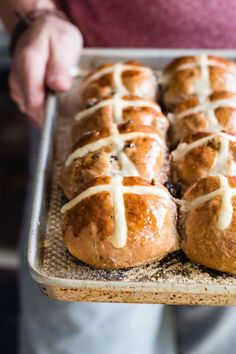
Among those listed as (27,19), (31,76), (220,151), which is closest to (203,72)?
(220,151)

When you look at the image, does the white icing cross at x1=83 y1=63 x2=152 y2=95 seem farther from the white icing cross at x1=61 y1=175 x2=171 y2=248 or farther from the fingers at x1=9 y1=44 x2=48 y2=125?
the white icing cross at x1=61 y1=175 x2=171 y2=248

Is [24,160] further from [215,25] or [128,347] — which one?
[215,25]

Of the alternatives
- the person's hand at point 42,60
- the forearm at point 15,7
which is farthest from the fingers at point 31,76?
the forearm at point 15,7

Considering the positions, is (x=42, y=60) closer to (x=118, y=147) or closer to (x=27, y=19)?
(x=27, y=19)

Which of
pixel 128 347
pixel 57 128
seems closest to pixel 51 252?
pixel 57 128

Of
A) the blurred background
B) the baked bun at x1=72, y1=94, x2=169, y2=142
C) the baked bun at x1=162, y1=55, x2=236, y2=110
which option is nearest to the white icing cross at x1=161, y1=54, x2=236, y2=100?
the baked bun at x1=162, y1=55, x2=236, y2=110
